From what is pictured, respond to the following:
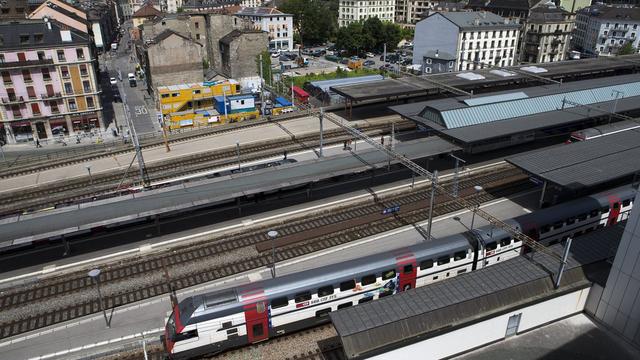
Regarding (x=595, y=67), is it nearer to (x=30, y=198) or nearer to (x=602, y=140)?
(x=602, y=140)

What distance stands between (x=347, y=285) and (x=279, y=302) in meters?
3.85

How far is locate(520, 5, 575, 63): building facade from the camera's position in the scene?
10119 centimetres

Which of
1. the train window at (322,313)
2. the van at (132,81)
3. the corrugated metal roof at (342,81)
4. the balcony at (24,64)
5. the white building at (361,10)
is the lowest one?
the van at (132,81)

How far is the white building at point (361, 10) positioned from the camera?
488 feet

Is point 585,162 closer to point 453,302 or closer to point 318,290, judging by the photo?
point 453,302

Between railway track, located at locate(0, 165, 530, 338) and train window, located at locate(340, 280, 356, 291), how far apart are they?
8280 millimetres

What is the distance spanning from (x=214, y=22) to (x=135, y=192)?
6868cm

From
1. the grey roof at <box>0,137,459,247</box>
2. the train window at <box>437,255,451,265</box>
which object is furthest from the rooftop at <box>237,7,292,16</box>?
the train window at <box>437,255,451,265</box>

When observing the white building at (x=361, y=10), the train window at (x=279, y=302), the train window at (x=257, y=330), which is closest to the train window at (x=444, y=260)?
the train window at (x=279, y=302)

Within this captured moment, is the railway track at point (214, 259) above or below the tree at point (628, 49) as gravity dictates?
below

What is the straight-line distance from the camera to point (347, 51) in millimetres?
119000

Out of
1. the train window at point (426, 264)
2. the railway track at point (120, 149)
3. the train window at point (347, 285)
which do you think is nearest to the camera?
the train window at point (347, 285)

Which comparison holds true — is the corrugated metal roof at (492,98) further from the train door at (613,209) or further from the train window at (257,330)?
the train window at (257,330)

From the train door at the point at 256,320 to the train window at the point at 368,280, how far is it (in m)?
5.46
